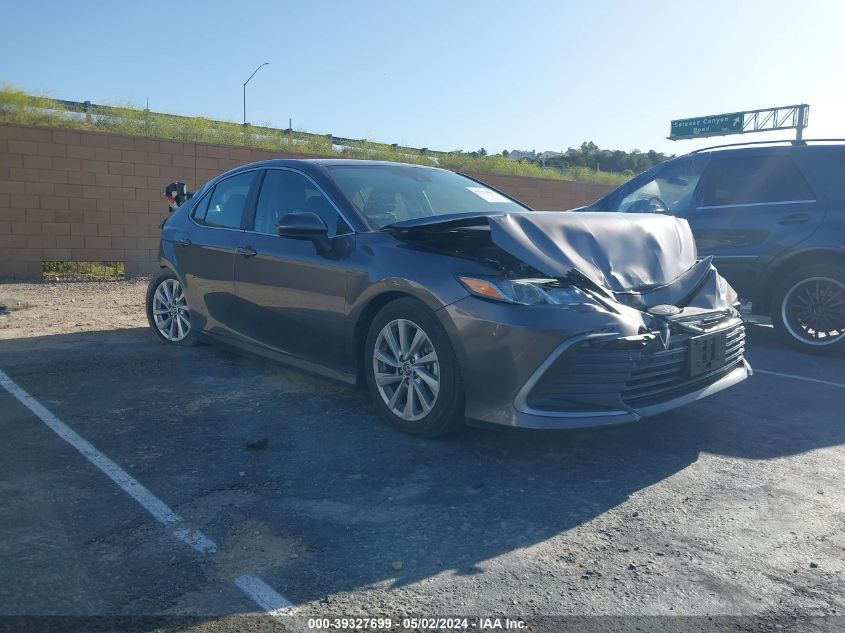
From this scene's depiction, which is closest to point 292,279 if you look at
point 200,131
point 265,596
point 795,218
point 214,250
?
point 214,250

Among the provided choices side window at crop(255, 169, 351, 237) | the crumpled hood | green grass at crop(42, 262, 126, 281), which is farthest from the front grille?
green grass at crop(42, 262, 126, 281)

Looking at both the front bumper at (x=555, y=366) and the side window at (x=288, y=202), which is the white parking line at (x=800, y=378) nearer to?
the front bumper at (x=555, y=366)

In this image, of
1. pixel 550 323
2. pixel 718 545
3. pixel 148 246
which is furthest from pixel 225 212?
pixel 148 246

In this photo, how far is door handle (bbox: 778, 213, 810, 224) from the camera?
6655 millimetres

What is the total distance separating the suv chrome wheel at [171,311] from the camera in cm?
650

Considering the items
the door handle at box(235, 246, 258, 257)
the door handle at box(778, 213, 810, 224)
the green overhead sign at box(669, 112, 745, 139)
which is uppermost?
the green overhead sign at box(669, 112, 745, 139)

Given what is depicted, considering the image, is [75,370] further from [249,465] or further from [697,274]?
[697,274]

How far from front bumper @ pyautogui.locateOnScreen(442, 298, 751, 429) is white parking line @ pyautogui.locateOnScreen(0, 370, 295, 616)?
1500mm

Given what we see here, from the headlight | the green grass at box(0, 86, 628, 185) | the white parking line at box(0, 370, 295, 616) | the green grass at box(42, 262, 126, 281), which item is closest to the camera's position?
the white parking line at box(0, 370, 295, 616)

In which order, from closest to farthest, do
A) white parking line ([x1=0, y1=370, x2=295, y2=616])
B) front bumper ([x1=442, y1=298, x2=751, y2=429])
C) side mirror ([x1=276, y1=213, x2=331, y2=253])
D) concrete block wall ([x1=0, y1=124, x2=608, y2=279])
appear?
white parking line ([x1=0, y1=370, x2=295, y2=616]) → front bumper ([x1=442, y1=298, x2=751, y2=429]) → side mirror ([x1=276, y1=213, x2=331, y2=253]) → concrete block wall ([x1=0, y1=124, x2=608, y2=279])

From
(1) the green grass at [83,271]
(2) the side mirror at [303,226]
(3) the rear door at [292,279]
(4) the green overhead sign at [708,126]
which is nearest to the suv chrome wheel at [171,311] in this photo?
(3) the rear door at [292,279]

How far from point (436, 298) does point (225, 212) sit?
2549 mm

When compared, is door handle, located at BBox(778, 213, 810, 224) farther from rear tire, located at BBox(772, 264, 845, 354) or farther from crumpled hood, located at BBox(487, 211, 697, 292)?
crumpled hood, located at BBox(487, 211, 697, 292)

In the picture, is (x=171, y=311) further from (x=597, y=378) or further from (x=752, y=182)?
(x=752, y=182)
